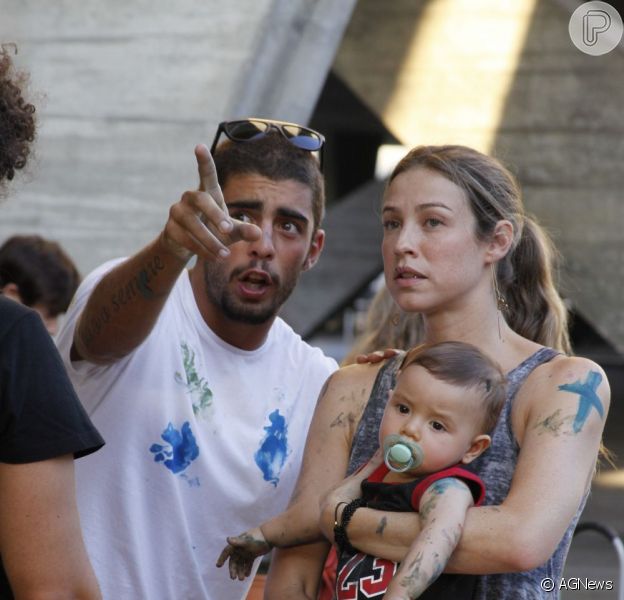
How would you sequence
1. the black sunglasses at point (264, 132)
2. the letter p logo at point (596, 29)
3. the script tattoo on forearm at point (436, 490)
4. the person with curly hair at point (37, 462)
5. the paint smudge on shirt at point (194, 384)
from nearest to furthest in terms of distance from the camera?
the person with curly hair at point (37, 462) < the script tattoo on forearm at point (436, 490) < the paint smudge on shirt at point (194, 384) < the black sunglasses at point (264, 132) < the letter p logo at point (596, 29)

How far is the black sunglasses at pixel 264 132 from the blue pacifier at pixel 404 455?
1.47m

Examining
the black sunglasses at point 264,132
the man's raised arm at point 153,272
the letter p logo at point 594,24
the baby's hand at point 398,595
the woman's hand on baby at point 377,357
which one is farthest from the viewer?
the letter p logo at point 594,24

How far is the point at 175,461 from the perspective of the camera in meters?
3.48

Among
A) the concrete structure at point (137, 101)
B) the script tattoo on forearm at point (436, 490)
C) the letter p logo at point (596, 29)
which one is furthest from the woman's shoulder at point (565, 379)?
the letter p logo at point (596, 29)

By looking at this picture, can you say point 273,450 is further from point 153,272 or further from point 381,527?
point 381,527

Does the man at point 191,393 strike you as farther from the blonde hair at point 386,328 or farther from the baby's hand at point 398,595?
the blonde hair at point 386,328

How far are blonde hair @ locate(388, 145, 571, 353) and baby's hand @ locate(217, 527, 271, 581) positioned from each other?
102cm

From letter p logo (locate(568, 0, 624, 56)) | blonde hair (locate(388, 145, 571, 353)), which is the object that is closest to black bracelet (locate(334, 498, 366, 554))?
blonde hair (locate(388, 145, 571, 353))

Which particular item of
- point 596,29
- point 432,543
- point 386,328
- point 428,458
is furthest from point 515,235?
point 596,29

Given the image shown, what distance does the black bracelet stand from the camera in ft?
9.34

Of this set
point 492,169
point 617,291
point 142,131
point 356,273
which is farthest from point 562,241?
point 492,169

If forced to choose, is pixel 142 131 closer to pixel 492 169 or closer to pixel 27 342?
pixel 492 169

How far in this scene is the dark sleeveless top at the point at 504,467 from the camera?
281cm

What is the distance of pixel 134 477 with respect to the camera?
3.48 metres
